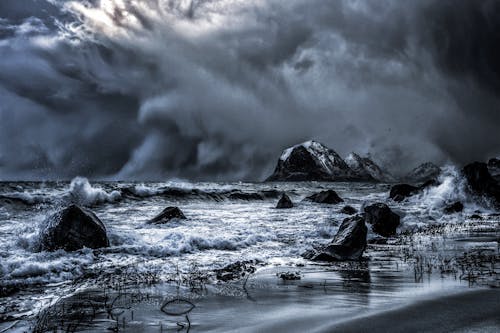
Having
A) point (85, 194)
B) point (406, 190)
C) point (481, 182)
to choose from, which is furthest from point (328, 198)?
point (85, 194)

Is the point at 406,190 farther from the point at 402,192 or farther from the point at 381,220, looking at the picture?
the point at 381,220

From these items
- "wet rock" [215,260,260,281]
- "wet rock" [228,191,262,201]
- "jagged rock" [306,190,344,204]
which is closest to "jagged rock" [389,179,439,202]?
"jagged rock" [306,190,344,204]

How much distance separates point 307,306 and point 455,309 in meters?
1.82

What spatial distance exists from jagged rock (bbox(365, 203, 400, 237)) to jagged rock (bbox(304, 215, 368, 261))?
5189mm

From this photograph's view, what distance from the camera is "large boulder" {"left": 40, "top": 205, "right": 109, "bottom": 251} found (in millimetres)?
8617

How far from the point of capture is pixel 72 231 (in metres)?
8.96

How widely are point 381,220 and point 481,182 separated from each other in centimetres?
1804

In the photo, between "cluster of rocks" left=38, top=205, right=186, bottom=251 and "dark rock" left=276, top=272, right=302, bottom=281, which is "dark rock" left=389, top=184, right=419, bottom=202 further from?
"cluster of rocks" left=38, top=205, right=186, bottom=251

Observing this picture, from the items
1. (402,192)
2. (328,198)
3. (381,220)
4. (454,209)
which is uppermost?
(402,192)

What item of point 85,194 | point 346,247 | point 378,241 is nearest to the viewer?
point 346,247

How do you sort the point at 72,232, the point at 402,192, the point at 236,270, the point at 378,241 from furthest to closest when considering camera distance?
the point at 402,192
the point at 378,241
the point at 72,232
the point at 236,270

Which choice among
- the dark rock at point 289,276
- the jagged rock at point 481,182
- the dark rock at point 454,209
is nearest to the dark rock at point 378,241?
the dark rock at point 289,276

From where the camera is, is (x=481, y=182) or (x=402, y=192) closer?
(x=481, y=182)

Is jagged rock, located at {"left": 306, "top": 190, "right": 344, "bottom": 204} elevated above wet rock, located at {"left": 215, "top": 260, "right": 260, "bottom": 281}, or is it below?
above
